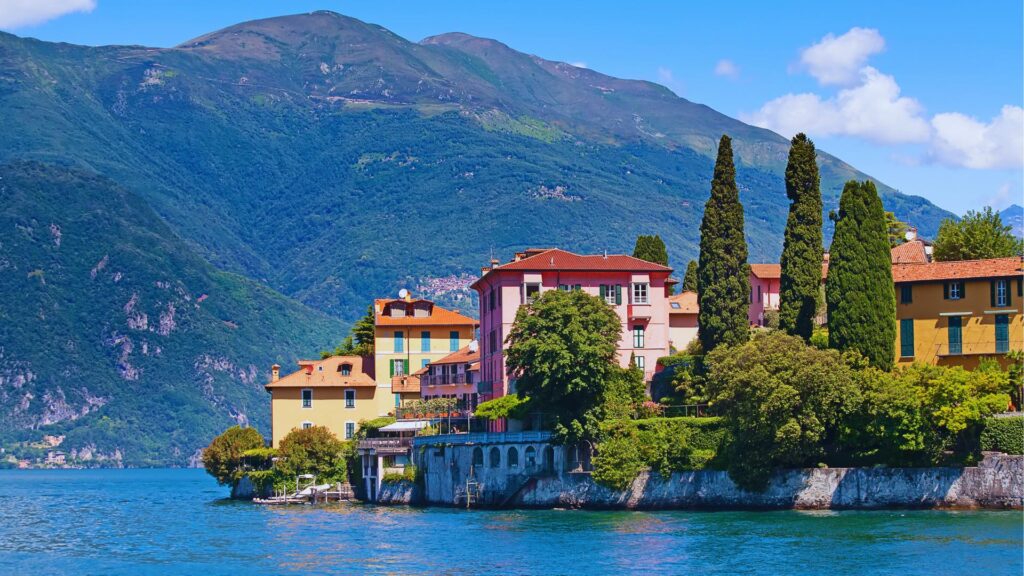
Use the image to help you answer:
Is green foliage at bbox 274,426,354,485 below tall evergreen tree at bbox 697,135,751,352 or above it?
A: below

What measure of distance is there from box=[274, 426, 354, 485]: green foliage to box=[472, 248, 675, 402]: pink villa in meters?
11.8

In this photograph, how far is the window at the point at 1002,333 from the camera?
85438 millimetres

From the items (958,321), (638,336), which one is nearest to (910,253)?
(638,336)

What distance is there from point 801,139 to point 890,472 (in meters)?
25.1

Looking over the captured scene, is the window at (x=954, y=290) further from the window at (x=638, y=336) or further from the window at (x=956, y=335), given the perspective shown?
the window at (x=638, y=336)

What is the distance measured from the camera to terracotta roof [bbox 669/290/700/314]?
115 m

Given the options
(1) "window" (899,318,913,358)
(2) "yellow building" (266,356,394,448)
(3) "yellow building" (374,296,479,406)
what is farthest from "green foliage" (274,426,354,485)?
(1) "window" (899,318,913,358)

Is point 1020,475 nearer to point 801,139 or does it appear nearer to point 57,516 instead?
point 801,139

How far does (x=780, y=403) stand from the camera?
7825 cm

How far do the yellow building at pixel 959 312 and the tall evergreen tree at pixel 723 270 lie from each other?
876 centimetres

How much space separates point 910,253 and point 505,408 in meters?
33.7

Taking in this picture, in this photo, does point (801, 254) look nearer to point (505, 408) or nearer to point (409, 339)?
point (505, 408)

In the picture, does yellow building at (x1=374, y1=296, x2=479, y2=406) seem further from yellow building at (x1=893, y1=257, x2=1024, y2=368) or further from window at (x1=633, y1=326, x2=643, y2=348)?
yellow building at (x1=893, y1=257, x2=1024, y2=368)

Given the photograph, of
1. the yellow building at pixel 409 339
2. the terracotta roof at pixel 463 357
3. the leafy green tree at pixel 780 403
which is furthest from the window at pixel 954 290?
the yellow building at pixel 409 339
